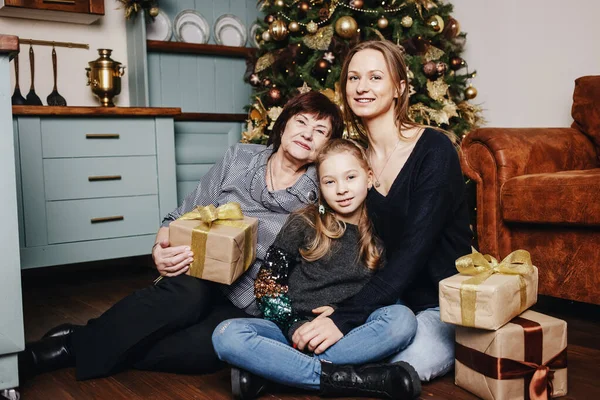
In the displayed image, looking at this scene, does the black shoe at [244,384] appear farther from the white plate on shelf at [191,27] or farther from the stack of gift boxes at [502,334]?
the white plate on shelf at [191,27]

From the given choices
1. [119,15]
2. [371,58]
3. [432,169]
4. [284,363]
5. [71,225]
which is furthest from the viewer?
[119,15]

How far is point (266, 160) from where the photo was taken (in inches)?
70.1

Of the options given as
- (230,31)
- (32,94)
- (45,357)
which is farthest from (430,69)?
(45,357)

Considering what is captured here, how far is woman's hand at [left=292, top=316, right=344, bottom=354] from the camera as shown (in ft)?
4.44

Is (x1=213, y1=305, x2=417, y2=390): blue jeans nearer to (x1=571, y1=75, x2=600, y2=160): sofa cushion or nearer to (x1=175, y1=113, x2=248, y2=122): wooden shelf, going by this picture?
(x1=571, y1=75, x2=600, y2=160): sofa cushion

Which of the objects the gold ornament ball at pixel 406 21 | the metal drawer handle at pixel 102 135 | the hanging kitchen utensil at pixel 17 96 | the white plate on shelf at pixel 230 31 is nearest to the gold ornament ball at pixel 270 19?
the white plate on shelf at pixel 230 31

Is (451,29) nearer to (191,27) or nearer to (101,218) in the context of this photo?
(191,27)

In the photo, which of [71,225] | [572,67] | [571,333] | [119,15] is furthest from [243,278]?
[119,15]

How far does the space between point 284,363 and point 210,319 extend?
34 cm

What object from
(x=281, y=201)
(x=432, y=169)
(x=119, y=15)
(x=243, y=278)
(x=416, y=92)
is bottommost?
(x=243, y=278)

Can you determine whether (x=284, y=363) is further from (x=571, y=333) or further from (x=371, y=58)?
(x=571, y=333)

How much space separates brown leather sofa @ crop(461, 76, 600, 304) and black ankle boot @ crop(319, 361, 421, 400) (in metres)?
0.89

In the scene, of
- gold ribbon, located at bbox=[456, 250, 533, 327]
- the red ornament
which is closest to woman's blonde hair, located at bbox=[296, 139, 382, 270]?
gold ribbon, located at bbox=[456, 250, 533, 327]

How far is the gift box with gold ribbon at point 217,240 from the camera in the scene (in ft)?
4.65
